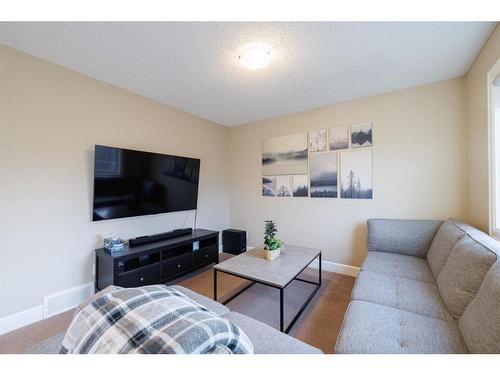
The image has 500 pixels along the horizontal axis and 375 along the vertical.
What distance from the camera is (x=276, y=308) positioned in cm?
192

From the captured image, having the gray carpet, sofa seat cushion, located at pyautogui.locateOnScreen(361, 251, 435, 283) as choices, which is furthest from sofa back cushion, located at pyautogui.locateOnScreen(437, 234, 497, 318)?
the gray carpet

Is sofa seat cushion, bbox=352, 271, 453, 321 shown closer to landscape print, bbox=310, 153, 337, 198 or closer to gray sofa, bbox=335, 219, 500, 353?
gray sofa, bbox=335, 219, 500, 353

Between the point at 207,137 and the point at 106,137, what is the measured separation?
1.51m

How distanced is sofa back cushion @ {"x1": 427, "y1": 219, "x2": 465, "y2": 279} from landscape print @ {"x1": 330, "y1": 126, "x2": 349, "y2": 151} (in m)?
1.36

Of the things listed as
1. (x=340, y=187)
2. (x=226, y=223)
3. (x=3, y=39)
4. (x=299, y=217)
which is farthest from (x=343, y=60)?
(x=226, y=223)

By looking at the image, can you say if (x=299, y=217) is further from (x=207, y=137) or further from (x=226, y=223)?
(x=207, y=137)

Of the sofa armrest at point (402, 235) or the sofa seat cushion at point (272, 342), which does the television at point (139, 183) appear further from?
the sofa armrest at point (402, 235)

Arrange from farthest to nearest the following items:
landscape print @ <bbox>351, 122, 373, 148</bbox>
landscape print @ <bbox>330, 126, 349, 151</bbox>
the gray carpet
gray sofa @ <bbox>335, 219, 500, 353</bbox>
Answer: landscape print @ <bbox>330, 126, 349, 151</bbox>
landscape print @ <bbox>351, 122, 373, 148</bbox>
gray sofa @ <bbox>335, 219, 500, 353</bbox>
the gray carpet

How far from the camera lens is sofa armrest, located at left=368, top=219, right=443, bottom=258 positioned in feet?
6.72

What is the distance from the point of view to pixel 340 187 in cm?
273

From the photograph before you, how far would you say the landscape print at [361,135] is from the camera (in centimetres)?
254

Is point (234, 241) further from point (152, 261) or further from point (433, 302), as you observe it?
point (433, 302)

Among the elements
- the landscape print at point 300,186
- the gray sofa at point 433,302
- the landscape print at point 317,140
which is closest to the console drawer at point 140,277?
the gray sofa at point 433,302
